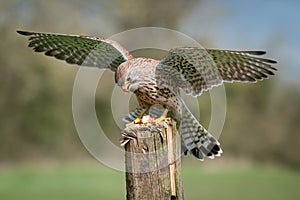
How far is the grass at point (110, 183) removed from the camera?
18.1 metres

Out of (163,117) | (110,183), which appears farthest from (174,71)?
(110,183)

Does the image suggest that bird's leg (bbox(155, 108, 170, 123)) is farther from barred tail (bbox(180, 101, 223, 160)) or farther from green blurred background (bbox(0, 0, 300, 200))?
green blurred background (bbox(0, 0, 300, 200))

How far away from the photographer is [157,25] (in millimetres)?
25609

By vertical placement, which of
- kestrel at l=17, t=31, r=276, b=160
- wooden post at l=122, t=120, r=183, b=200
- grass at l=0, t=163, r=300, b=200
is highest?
kestrel at l=17, t=31, r=276, b=160

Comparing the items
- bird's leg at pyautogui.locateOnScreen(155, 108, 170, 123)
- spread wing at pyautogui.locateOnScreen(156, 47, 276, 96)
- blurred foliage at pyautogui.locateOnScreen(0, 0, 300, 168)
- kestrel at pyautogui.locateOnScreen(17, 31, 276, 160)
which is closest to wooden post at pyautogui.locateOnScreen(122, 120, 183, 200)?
bird's leg at pyautogui.locateOnScreen(155, 108, 170, 123)

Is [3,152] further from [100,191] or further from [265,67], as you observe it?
[265,67]

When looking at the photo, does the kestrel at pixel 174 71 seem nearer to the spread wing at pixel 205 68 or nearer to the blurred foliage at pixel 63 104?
the spread wing at pixel 205 68

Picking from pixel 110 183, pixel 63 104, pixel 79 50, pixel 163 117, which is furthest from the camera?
pixel 63 104

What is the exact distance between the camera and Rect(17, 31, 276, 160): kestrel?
527 centimetres

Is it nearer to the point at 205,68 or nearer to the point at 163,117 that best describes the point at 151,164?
the point at 163,117

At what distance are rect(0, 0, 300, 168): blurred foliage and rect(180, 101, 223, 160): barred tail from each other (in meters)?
15.5

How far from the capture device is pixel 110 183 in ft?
66.6

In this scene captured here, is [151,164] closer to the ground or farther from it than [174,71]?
closer to the ground

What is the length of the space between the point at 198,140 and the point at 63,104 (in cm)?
1781
